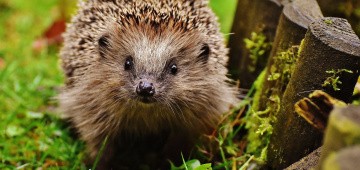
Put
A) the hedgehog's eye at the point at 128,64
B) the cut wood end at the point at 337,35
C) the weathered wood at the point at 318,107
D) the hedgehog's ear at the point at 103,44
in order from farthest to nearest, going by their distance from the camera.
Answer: the hedgehog's ear at the point at 103,44
the hedgehog's eye at the point at 128,64
the cut wood end at the point at 337,35
the weathered wood at the point at 318,107

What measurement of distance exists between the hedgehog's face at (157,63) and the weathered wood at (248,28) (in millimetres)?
417

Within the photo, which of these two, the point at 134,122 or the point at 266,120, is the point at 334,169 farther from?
the point at 134,122

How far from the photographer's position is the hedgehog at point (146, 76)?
2840 millimetres

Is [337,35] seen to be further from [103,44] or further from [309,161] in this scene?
[103,44]

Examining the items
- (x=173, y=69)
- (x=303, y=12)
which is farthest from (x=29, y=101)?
(x=303, y=12)

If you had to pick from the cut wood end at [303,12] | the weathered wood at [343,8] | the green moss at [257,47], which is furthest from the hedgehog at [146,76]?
the weathered wood at [343,8]

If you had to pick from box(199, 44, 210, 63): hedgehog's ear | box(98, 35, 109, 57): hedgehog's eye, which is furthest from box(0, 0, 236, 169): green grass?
box(199, 44, 210, 63): hedgehog's ear

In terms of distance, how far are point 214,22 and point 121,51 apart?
0.64 metres

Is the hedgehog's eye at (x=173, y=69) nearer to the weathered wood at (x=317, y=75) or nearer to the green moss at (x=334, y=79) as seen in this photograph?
the weathered wood at (x=317, y=75)

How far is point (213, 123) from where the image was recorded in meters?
3.17

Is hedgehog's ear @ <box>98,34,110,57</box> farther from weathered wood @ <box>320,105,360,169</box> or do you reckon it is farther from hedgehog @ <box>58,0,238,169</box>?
weathered wood @ <box>320,105,360,169</box>

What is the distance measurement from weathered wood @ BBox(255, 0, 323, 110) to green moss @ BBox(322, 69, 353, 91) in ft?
1.45

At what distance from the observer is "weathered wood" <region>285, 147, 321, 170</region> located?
2283 mm

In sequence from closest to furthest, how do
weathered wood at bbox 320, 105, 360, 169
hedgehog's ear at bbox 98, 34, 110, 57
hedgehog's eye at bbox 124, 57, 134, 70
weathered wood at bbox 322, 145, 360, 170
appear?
weathered wood at bbox 322, 145, 360, 170 < weathered wood at bbox 320, 105, 360, 169 < hedgehog's eye at bbox 124, 57, 134, 70 < hedgehog's ear at bbox 98, 34, 110, 57
